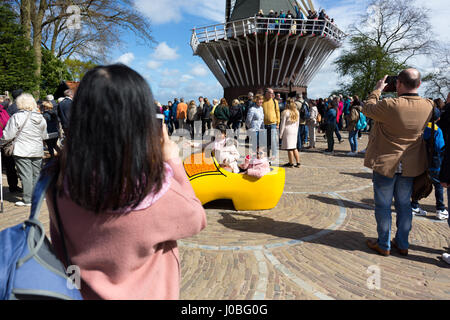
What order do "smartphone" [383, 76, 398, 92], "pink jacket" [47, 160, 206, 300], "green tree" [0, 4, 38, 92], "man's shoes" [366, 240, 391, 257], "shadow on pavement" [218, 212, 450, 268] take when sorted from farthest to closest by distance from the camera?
1. "green tree" [0, 4, 38, 92]
2. "shadow on pavement" [218, 212, 450, 268]
3. "man's shoes" [366, 240, 391, 257]
4. "smartphone" [383, 76, 398, 92]
5. "pink jacket" [47, 160, 206, 300]

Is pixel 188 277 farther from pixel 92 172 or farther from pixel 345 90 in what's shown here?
pixel 345 90

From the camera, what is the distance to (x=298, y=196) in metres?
6.01

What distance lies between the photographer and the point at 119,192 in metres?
0.97

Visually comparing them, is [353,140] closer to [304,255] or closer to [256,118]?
[256,118]

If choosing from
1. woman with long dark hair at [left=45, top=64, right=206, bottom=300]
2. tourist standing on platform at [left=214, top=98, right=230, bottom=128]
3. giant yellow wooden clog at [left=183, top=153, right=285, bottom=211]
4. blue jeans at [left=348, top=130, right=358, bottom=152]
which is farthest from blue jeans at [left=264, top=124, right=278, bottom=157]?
woman with long dark hair at [left=45, top=64, right=206, bottom=300]

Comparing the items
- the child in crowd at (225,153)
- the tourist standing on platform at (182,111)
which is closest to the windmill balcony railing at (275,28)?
the tourist standing on platform at (182,111)

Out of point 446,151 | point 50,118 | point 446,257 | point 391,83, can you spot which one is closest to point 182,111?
point 50,118

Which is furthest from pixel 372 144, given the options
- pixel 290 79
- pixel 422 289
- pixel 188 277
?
pixel 290 79

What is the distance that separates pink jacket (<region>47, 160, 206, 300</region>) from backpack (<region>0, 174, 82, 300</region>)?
0.08 m

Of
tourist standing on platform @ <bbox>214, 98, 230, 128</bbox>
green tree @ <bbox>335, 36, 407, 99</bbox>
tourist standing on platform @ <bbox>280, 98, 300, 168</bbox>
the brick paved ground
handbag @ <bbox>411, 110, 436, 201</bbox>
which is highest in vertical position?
green tree @ <bbox>335, 36, 407, 99</bbox>

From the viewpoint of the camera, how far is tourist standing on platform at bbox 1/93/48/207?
4.93 metres

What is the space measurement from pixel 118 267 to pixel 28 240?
0.32 metres

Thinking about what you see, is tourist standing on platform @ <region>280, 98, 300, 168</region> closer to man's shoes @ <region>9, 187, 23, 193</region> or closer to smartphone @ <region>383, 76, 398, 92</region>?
smartphone @ <region>383, 76, 398, 92</region>
